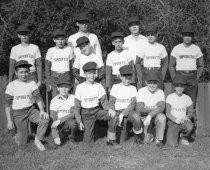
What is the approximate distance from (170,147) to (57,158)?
6.55ft

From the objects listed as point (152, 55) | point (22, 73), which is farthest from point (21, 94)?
point (152, 55)

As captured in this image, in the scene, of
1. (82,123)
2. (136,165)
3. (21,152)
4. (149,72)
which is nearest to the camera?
(136,165)

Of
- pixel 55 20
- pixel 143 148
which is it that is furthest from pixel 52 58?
pixel 55 20

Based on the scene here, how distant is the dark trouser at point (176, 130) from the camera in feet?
21.9

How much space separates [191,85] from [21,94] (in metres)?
3.27

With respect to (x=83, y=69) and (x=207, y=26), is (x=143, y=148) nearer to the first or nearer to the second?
(x=83, y=69)

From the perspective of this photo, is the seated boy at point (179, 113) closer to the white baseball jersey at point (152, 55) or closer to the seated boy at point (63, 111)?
the white baseball jersey at point (152, 55)

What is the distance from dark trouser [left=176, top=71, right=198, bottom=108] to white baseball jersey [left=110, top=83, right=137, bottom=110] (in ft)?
3.75

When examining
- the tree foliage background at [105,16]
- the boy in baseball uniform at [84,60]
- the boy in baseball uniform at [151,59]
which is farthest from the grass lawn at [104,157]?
the tree foliage background at [105,16]

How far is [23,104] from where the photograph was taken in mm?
6848

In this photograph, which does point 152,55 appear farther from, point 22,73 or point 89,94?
point 22,73

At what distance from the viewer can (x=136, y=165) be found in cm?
575

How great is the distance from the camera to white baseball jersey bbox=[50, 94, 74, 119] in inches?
271

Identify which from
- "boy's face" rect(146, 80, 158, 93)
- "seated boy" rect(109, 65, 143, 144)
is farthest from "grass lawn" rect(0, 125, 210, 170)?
"boy's face" rect(146, 80, 158, 93)
